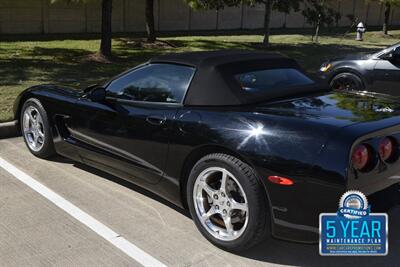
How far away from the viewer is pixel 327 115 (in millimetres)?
3598

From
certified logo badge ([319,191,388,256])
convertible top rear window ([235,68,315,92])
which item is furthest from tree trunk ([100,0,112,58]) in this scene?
certified logo badge ([319,191,388,256])

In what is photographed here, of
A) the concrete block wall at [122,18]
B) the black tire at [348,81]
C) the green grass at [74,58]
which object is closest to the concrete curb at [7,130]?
the green grass at [74,58]

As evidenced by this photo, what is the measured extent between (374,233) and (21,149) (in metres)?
4.34

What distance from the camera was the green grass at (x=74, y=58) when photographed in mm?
9984

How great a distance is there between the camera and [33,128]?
577 centimetres

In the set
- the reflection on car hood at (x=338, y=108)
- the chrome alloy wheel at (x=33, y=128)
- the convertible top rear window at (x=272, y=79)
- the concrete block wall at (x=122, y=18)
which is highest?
the concrete block wall at (x=122, y=18)

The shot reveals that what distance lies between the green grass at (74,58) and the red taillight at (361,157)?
149 inches

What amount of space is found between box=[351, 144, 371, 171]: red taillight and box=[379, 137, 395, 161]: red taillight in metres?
0.17

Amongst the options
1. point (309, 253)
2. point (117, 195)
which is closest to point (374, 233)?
point (309, 253)

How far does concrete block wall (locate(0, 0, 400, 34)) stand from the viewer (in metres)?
20.8

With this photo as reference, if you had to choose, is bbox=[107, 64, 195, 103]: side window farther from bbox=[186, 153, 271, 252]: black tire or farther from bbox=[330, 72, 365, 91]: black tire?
bbox=[330, 72, 365, 91]: black tire

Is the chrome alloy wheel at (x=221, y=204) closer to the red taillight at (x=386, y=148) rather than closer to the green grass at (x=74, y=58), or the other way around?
the red taillight at (x=386, y=148)

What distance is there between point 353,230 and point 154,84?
2.07 metres

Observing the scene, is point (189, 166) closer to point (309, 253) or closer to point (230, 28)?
point (309, 253)
